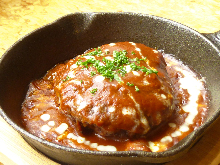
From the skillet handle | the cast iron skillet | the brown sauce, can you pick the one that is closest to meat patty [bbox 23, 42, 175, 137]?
the brown sauce

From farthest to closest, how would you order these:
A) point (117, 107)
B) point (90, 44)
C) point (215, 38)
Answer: point (90, 44) < point (215, 38) < point (117, 107)

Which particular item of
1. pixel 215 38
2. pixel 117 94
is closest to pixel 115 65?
pixel 117 94

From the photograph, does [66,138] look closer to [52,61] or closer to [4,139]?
[4,139]

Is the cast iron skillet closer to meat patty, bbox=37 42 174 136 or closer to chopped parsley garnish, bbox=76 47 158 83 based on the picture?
meat patty, bbox=37 42 174 136

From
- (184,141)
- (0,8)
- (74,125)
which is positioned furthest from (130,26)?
(0,8)

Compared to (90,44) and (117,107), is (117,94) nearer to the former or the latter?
(117,107)

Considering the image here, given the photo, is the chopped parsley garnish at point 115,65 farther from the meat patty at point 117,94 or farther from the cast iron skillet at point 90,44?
the cast iron skillet at point 90,44

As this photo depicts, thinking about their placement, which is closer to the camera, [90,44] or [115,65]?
[115,65]
